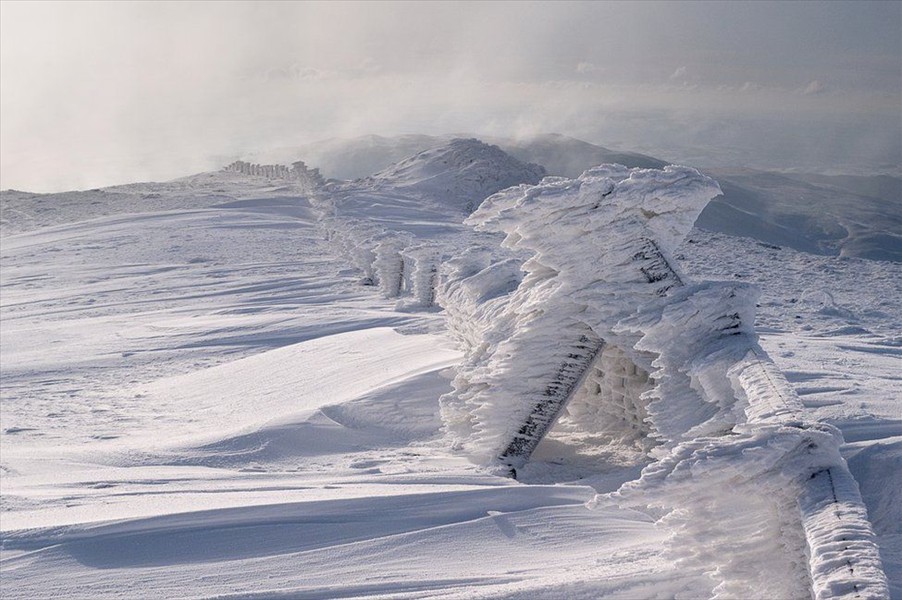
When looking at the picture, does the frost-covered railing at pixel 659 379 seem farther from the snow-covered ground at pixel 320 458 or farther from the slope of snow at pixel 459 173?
the slope of snow at pixel 459 173

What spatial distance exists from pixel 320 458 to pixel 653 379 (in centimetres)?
265

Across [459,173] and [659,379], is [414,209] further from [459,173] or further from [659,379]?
[659,379]

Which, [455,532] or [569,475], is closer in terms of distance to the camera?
[455,532]

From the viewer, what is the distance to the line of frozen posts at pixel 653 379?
3.26 meters

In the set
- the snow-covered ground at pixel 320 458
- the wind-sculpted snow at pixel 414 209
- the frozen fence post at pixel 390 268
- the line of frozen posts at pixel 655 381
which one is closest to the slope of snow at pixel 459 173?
the wind-sculpted snow at pixel 414 209

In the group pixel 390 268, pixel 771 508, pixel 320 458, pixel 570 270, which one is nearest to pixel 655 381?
pixel 570 270

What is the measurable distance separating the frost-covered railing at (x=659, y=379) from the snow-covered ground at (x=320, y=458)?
170 mm

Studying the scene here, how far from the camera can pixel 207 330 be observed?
14156 millimetres

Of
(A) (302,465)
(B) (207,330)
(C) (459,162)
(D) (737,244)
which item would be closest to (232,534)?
(A) (302,465)

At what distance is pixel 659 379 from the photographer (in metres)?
5.54

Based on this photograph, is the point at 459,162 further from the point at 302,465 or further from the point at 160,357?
the point at 302,465

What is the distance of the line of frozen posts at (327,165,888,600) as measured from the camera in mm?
3256

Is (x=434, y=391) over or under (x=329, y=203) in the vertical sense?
under

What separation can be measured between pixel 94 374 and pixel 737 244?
17.0 metres
